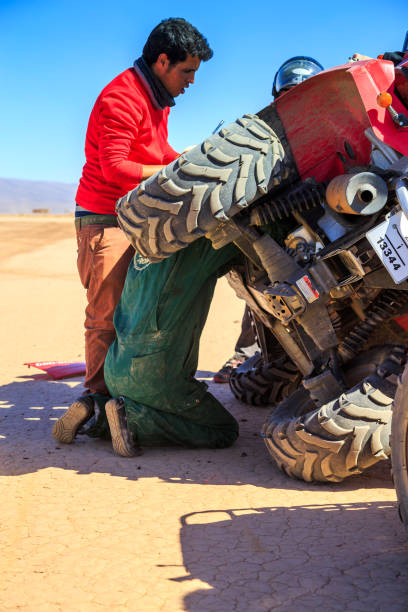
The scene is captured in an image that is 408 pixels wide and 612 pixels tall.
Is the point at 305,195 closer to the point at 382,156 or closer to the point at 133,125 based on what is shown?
the point at 382,156

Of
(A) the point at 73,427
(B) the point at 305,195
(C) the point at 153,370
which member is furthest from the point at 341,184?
(A) the point at 73,427

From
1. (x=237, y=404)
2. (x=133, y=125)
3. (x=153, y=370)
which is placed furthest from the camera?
(x=237, y=404)

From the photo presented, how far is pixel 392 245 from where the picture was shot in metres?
2.93

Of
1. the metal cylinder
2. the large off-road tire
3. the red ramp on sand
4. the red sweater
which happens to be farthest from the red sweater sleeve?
the red ramp on sand

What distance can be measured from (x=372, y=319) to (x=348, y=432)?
639 mm

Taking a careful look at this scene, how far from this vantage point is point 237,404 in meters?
5.11

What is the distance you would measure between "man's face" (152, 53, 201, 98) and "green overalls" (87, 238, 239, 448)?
1111mm

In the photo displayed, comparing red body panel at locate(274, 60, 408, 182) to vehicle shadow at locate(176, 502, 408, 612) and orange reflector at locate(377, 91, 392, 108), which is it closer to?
orange reflector at locate(377, 91, 392, 108)

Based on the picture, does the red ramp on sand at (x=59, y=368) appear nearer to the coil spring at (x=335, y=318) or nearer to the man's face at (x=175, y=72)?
the man's face at (x=175, y=72)

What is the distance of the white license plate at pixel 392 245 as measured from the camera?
291cm

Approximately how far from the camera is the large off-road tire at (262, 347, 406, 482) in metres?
3.12

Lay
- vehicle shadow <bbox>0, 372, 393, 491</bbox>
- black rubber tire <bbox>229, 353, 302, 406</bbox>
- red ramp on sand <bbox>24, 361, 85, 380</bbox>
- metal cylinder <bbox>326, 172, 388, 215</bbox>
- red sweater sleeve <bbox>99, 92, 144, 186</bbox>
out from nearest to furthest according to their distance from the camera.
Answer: metal cylinder <bbox>326, 172, 388, 215</bbox> → vehicle shadow <bbox>0, 372, 393, 491</bbox> → red sweater sleeve <bbox>99, 92, 144, 186</bbox> → black rubber tire <bbox>229, 353, 302, 406</bbox> → red ramp on sand <bbox>24, 361, 85, 380</bbox>

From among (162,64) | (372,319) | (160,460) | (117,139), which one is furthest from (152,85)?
(160,460)

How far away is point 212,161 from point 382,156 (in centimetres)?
74
